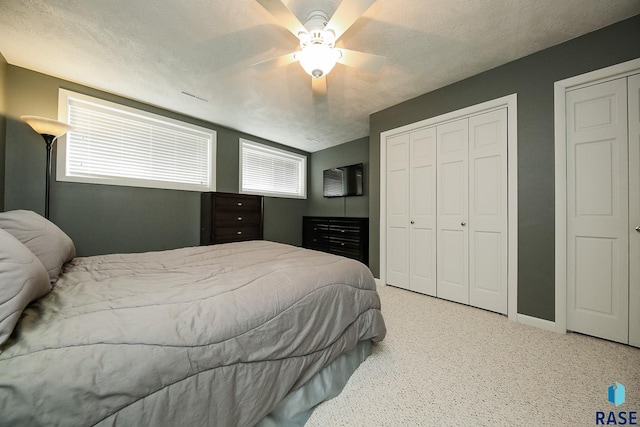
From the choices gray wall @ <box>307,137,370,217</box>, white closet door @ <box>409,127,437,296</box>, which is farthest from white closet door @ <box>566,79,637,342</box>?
gray wall @ <box>307,137,370,217</box>

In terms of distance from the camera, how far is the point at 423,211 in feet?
9.34

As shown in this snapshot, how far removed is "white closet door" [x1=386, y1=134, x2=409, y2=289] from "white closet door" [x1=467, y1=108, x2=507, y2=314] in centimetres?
73

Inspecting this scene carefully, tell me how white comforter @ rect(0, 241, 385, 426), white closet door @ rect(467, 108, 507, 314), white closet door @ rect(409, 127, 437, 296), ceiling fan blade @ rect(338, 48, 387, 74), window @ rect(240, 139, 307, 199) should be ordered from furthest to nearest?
window @ rect(240, 139, 307, 199) < white closet door @ rect(409, 127, 437, 296) < white closet door @ rect(467, 108, 507, 314) < ceiling fan blade @ rect(338, 48, 387, 74) < white comforter @ rect(0, 241, 385, 426)

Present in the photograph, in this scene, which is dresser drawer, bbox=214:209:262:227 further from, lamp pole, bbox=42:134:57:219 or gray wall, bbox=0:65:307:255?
lamp pole, bbox=42:134:57:219

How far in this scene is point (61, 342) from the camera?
630mm

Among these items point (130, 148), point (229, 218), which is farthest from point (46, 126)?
point (229, 218)

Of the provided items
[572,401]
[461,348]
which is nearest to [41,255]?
[461,348]

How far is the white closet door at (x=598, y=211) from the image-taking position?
176cm

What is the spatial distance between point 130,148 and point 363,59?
3.08 m

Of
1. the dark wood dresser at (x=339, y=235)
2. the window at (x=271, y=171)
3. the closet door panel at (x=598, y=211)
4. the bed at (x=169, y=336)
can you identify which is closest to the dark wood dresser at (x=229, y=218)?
the window at (x=271, y=171)

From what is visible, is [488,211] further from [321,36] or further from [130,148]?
[130,148]

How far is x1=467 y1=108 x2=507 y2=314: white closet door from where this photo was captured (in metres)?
2.26

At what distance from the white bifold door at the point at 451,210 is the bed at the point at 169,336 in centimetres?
162

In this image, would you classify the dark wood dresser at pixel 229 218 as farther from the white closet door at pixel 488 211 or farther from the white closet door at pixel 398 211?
the white closet door at pixel 488 211
